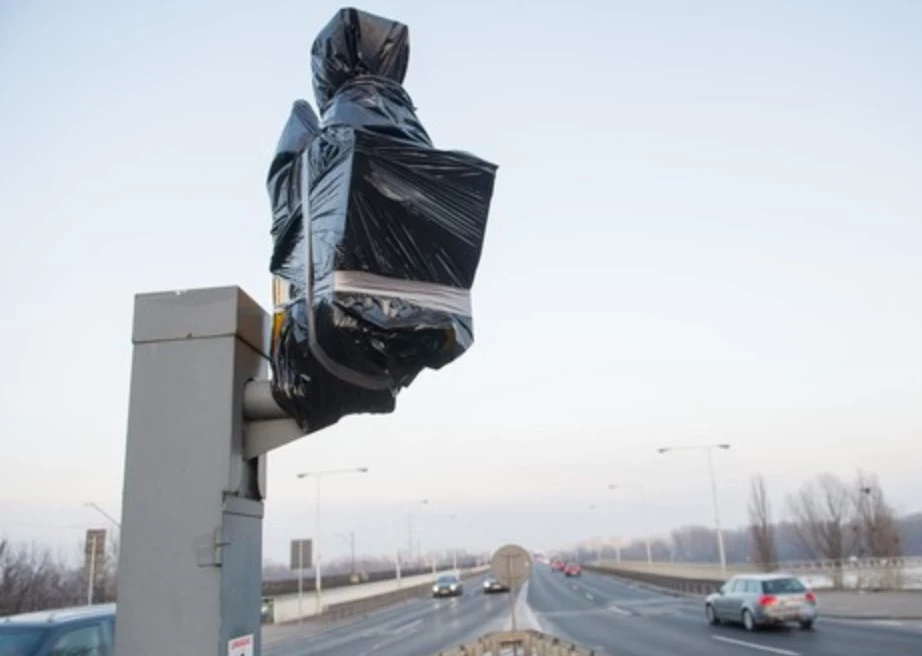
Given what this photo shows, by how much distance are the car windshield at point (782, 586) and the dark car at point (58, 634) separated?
20.3 m

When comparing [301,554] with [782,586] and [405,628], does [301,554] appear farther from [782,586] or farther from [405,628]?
[782,586]

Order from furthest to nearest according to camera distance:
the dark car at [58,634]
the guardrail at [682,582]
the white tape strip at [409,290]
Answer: the guardrail at [682,582], the dark car at [58,634], the white tape strip at [409,290]

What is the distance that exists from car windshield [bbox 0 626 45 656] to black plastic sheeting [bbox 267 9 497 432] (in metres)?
5.66

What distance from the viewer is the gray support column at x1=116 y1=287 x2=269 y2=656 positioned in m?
2.60

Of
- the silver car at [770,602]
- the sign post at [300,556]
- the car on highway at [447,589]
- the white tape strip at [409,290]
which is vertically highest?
the white tape strip at [409,290]

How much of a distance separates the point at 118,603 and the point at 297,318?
45.4 inches

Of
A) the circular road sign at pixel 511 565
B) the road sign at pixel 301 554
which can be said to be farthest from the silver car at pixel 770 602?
the road sign at pixel 301 554

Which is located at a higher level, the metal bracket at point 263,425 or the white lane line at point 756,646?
the metal bracket at point 263,425

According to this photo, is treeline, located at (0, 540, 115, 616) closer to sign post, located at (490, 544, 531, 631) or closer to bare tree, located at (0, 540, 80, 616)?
bare tree, located at (0, 540, 80, 616)

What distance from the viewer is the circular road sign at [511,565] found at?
47.7 ft

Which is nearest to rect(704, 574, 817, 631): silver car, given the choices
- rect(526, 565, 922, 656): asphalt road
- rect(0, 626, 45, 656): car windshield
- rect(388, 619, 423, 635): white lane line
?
rect(526, 565, 922, 656): asphalt road

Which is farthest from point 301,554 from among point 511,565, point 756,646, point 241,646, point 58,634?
point 241,646

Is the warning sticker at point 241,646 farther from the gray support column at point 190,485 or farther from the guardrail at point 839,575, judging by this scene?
the guardrail at point 839,575

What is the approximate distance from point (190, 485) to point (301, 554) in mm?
39445
